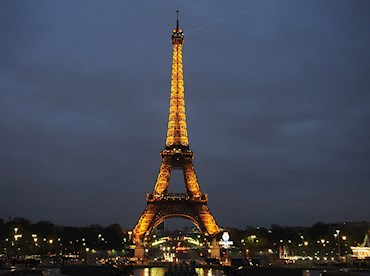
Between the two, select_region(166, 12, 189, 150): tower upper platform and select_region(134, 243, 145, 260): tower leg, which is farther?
select_region(166, 12, 189, 150): tower upper platform

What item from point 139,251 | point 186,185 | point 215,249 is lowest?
point 139,251

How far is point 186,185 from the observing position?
10094 centimetres

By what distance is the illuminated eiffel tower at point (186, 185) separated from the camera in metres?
98.8

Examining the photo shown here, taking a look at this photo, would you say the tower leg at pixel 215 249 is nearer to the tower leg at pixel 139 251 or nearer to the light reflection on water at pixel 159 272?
the tower leg at pixel 139 251

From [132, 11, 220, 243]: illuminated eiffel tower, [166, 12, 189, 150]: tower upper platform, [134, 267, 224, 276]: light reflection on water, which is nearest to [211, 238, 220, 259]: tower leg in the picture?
[132, 11, 220, 243]: illuminated eiffel tower

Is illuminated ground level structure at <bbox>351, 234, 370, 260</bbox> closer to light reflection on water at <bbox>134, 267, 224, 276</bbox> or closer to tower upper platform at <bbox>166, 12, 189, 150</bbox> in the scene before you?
light reflection on water at <bbox>134, 267, 224, 276</bbox>

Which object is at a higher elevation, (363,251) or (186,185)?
(186,185)

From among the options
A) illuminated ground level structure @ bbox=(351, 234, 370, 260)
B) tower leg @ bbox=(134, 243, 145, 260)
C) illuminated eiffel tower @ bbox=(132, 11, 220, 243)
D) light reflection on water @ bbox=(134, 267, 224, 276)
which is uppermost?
illuminated eiffel tower @ bbox=(132, 11, 220, 243)

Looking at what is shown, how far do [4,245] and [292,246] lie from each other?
65.7 metres

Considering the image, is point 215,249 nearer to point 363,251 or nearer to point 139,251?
point 139,251

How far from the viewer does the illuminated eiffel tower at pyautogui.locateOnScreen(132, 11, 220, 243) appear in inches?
3888

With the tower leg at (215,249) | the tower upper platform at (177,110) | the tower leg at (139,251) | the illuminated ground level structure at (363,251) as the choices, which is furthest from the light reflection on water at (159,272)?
the tower upper platform at (177,110)

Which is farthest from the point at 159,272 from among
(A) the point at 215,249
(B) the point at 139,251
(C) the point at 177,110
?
(C) the point at 177,110

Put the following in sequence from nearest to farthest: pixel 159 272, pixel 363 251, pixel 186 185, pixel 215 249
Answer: pixel 159 272, pixel 363 251, pixel 215 249, pixel 186 185
